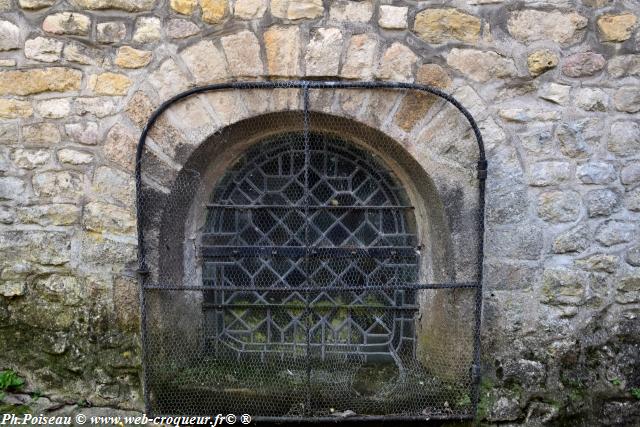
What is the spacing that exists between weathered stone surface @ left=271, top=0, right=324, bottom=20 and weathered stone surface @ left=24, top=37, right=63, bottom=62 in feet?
3.41

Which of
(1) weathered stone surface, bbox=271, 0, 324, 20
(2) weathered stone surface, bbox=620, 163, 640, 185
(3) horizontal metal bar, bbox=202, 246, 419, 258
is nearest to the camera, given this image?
(1) weathered stone surface, bbox=271, 0, 324, 20

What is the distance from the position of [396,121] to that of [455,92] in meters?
0.30

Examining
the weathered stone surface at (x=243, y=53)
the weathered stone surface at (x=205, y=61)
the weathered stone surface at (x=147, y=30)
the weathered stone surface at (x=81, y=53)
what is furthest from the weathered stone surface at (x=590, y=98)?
the weathered stone surface at (x=81, y=53)

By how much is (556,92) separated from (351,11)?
3.36ft

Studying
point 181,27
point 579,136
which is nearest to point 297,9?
point 181,27

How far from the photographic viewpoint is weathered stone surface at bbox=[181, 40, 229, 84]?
8.30ft

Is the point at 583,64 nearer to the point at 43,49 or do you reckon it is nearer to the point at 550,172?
the point at 550,172

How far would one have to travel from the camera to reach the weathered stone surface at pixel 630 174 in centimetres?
258

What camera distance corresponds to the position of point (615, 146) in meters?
2.57

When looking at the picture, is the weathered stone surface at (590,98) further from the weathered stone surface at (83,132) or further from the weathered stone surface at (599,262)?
the weathered stone surface at (83,132)

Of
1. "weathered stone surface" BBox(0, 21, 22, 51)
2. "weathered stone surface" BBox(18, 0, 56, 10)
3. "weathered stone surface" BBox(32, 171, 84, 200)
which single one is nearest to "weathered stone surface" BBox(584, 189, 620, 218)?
"weathered stone surface" BBox(32, 171, 84, 200)

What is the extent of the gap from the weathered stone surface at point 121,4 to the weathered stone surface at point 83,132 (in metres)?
0.54

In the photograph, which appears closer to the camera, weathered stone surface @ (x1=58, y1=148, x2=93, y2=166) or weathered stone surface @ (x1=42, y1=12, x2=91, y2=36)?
weathered stone surface @ (x1=42, y1=12, x2=91, y2=36)

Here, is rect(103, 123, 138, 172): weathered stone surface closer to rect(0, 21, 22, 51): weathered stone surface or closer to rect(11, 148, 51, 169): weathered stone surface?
rect(11, 148, 51, 169): weathered stone surface
